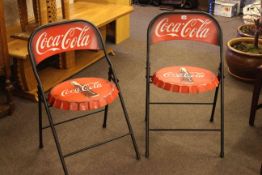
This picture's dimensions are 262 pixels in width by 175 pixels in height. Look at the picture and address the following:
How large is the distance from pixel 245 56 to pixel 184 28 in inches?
42.1

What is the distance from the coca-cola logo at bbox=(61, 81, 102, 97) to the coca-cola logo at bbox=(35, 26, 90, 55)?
22 centimetres

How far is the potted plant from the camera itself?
3014mm

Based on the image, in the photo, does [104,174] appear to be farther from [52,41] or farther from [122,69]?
[122,69]

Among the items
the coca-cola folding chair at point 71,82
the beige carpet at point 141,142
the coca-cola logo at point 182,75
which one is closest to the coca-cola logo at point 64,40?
the coca-cola folding chair at point 71,82

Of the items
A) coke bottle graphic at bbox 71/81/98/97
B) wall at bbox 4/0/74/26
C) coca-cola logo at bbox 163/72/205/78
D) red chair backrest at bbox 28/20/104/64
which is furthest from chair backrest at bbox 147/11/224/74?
wall at bbox 4/0/74/26

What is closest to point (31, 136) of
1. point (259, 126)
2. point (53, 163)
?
→ point (53, 163)

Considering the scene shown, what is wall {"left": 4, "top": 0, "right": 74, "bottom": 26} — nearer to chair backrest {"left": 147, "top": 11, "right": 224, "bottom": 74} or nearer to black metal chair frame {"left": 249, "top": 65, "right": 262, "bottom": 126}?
chair backrest {"left": 147, "top": 11, "right": 224, "bottom": 74}

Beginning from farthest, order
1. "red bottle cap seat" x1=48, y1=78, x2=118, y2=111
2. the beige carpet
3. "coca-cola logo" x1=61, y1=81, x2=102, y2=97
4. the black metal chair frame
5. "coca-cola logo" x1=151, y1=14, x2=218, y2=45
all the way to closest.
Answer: the black metal chair frame → "coca-cola logo" x1=151, y1=14, x2=218, y2=45 → the beige carpet → "coca-cola logo" x1=61, y1=81, x2=102, y2=97 → "red bottle cap seat" x1=48, y1=78, x2=118, y2=111

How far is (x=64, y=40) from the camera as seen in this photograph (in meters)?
1.98

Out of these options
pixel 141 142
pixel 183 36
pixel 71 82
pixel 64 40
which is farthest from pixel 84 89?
pixel 183 36

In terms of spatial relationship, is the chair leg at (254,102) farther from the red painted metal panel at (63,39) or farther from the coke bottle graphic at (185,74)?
the red painted metal panel at (63,39)

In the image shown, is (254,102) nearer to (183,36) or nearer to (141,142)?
(183,36)

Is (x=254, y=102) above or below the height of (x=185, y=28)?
below

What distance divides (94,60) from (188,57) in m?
0.99
